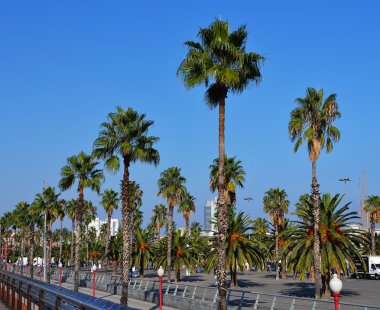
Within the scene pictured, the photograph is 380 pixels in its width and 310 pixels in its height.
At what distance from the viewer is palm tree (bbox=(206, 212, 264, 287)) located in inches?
1858

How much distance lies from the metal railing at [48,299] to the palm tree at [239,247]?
29.8 meters

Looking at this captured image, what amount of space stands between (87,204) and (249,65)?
339 feet

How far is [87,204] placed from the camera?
123500mm

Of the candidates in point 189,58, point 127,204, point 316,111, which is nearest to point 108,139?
point 127,204

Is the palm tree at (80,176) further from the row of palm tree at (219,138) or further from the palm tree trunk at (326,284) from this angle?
the palm tree trunk at (326,284)

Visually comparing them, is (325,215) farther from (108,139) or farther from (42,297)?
(42,297)

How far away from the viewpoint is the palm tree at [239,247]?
1858 inches

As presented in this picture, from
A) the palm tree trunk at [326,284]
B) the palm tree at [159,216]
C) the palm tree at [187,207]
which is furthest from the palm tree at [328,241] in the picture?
the palm tree at [159,216]

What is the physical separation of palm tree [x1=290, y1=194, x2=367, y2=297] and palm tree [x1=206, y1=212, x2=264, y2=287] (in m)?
7.74

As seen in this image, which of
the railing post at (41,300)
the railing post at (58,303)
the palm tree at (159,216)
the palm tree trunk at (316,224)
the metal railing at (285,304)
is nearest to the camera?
the railing post at (58,303)

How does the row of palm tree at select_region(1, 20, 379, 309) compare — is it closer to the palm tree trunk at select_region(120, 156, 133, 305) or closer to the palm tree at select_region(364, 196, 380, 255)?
the palm tree trunk at select_region(120, 156, 133, 305)

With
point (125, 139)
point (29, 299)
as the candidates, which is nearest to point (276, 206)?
point (125, 139)

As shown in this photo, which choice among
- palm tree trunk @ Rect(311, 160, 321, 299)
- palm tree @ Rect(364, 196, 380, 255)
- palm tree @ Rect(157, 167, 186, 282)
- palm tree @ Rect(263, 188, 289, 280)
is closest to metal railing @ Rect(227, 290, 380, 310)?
palm tree trunk @ Rect(311, 160, 321, 299)

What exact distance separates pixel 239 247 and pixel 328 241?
35.9 ft
